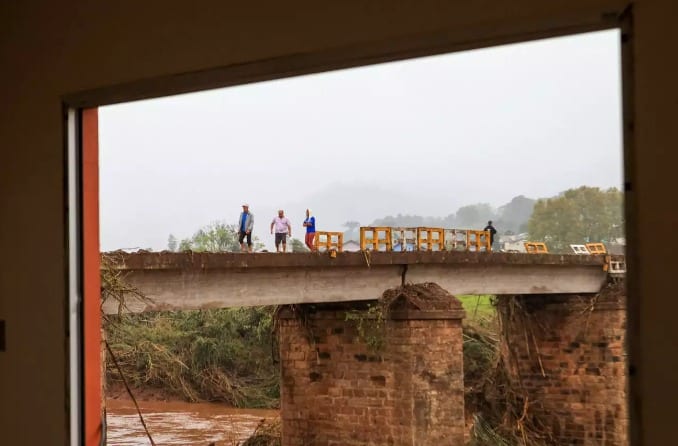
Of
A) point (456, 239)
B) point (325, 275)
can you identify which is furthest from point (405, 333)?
point (456, 239)

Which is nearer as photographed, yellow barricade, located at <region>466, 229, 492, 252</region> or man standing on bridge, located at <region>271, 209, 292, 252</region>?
man standing on bridge, located at <region>271, 209, 292, 252</region>

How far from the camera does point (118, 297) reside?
6.45m

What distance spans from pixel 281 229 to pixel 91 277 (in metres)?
6.39

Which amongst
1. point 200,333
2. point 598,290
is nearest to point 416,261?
point 598,290

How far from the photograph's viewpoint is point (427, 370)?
28.2 feet

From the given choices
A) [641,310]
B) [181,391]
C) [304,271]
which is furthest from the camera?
[181,391]

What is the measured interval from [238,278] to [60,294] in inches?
220

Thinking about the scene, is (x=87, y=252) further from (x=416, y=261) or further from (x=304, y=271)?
(x=416, y=261)

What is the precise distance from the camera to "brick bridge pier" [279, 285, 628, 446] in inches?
340

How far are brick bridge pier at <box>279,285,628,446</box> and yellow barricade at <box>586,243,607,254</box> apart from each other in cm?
72

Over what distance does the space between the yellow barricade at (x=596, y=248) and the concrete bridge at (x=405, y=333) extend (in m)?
0.13

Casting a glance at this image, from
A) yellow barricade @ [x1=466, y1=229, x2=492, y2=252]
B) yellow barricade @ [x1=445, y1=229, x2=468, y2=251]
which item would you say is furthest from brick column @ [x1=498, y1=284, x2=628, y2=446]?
yellow barricade @ [x1=445, y1=229, x2=468, y2=251]

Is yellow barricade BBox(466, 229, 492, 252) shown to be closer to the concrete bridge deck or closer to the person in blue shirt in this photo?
the concrete bridge deck

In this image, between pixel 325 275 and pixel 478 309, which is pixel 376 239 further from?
pixel 478 309
